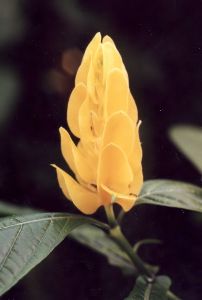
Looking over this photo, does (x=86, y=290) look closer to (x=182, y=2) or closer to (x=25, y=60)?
(x=25, y=60)

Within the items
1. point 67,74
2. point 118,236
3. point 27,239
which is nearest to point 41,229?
point 27,239

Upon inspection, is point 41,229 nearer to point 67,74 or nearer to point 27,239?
point 27,239

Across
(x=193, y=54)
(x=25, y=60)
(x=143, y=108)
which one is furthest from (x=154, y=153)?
(x=25, y=60)

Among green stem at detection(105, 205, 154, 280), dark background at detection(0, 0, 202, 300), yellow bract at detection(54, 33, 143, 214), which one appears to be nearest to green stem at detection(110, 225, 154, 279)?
green stem at detection(105, 205, 154, 280)

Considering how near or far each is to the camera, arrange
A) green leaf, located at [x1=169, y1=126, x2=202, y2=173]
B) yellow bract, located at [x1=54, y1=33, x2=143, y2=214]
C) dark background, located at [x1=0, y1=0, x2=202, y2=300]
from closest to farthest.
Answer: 1. yellow bract, located at [x1=54, y1=33, x2=143, y2=214]
2. green leaf, located at [x1=169, y1=126, x2=202, y2=173]
3. dark background, located at [x1=0, y1=0, x2=202, y2=300]

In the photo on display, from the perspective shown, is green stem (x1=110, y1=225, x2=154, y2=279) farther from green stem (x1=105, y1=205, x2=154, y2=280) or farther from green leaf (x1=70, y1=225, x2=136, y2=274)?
green leaf (x1=70, y1=225, x2=136, y2=274)
